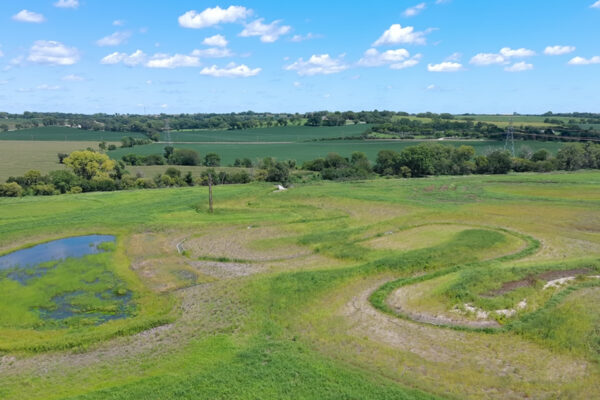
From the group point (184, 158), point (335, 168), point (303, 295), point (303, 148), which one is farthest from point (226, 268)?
point (303, 148)

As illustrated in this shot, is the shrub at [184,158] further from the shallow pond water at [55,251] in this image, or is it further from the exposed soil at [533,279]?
the exposed soil at [533,279]

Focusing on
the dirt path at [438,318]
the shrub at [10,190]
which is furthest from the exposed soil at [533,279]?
the shrub at [10,190]

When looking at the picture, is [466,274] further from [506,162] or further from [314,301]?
[506,162]

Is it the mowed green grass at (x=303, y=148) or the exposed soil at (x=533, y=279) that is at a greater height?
the mowed green grass at (x=303, y=148)

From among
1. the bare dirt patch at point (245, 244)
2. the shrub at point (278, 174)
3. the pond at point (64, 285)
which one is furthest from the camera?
the shrub at point (278, 174)

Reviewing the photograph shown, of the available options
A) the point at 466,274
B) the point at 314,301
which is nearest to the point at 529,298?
the point at 466,274

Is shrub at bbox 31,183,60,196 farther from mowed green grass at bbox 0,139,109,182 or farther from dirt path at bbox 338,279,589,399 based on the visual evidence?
dirt path at bbox 338,279,589,399
